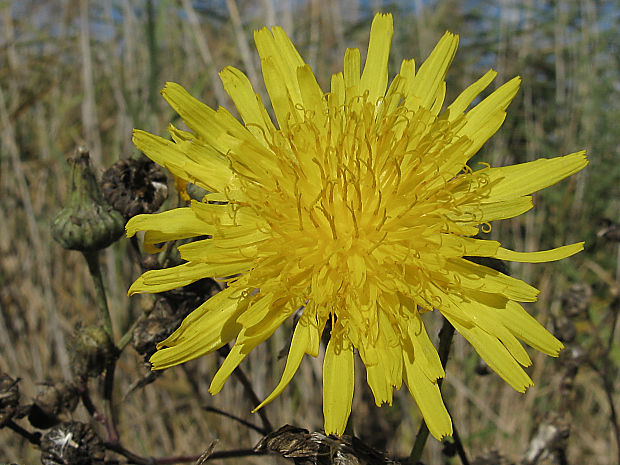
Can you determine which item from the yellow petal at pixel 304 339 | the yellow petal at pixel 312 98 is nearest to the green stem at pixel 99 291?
the yellow petal at pixel 304 339

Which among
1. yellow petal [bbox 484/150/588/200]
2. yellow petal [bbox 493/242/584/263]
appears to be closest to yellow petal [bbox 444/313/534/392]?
yellow petal [bbox 493/242/584/263]

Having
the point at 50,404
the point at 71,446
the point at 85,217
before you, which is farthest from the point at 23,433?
the point at 85,217

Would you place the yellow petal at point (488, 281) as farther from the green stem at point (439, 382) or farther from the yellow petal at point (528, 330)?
the green stem at point (439, 382)

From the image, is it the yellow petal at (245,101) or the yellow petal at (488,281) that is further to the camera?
the yellow petal at (245,101)

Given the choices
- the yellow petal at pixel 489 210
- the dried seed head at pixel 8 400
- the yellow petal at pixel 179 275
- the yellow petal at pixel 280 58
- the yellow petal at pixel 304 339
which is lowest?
the dried seed head at pixel 8 400

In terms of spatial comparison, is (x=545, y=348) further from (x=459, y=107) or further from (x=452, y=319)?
(x=459, y=107)

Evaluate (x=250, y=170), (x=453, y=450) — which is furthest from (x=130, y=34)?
(x=453, y=450)
